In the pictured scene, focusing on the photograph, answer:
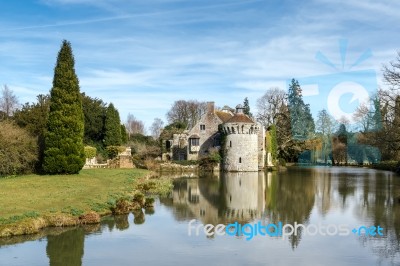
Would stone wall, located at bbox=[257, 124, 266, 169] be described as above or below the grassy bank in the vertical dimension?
above

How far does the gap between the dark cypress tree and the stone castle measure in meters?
18.1

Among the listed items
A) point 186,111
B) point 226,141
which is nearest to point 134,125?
point 186,111

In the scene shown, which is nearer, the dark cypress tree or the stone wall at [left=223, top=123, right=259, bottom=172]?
the dark cypress tree

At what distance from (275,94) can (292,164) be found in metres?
10.6

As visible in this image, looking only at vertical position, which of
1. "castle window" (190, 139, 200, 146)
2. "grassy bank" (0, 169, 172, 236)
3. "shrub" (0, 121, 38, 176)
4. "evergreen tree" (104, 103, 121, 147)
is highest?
"evergreen tree" (104, 103, 121, 147)

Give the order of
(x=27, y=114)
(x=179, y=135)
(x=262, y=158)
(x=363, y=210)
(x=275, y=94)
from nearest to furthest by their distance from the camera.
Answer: (x=363, y=210)
(x=27, y=114)
(x=262, y=158)
(x=179, y=135)
(x=275, y=94)

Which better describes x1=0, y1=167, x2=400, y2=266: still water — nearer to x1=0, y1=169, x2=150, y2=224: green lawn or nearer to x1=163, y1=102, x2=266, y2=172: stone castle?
x1=0, y1=169, x2=150, y2=224: green lawn

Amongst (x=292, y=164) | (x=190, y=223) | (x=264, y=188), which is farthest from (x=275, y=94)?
(x=190, y=223)

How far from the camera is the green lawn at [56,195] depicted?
14482 mm

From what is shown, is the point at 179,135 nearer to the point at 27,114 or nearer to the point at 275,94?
the point at 275,94

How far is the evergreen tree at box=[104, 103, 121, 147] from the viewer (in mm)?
46594

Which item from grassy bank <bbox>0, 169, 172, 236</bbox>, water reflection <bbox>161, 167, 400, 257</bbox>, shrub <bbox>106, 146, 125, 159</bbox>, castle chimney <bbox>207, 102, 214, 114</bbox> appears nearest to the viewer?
grassy bank <bbox>0, 169, 172, 236</bbox>

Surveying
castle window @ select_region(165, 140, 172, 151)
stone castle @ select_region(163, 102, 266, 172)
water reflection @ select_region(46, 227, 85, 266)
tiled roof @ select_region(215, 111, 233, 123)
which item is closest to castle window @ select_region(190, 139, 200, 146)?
stone castle @ select_region(163, 102, 266, 172)

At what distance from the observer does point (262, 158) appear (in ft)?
153
